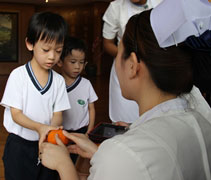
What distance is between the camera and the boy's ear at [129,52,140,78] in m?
0.89

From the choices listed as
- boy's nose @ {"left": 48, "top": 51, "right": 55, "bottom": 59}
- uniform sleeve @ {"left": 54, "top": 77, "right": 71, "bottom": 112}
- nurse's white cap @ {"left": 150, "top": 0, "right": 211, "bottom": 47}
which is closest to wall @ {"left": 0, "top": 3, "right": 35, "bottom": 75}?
uniform sleeve @ {"left": 54, "top": 77, "right": 71, "bottom": 112}

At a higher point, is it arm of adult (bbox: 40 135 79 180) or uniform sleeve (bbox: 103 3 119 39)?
uniform sleeve (bbox: 103 3 119 39)

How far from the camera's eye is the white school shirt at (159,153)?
680mm

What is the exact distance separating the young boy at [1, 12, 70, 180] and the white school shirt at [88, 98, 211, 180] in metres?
0.81

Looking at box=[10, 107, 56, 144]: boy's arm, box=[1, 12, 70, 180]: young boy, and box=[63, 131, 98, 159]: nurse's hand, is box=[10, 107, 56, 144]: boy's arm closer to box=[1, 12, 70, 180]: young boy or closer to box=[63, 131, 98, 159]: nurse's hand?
box=[1, 12, 70, 180]: young boy

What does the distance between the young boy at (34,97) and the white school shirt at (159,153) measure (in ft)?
2.65

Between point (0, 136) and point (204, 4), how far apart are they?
3237 mm

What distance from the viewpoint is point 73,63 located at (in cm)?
195

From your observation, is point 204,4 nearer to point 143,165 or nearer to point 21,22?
point 143,165

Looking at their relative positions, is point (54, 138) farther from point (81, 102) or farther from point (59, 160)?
point (81, 102)

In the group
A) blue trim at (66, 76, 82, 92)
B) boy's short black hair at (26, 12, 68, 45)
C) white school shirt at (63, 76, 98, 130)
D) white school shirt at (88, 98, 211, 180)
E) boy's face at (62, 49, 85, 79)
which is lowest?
white school shirt at (63, 76, 98, 130)

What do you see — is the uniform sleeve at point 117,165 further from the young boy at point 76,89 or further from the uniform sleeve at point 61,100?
the young boy at point 76,89

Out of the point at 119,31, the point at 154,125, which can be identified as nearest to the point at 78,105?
the point at 119,31

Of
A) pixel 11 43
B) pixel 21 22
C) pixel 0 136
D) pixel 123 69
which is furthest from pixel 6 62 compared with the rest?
pixel 123 69
